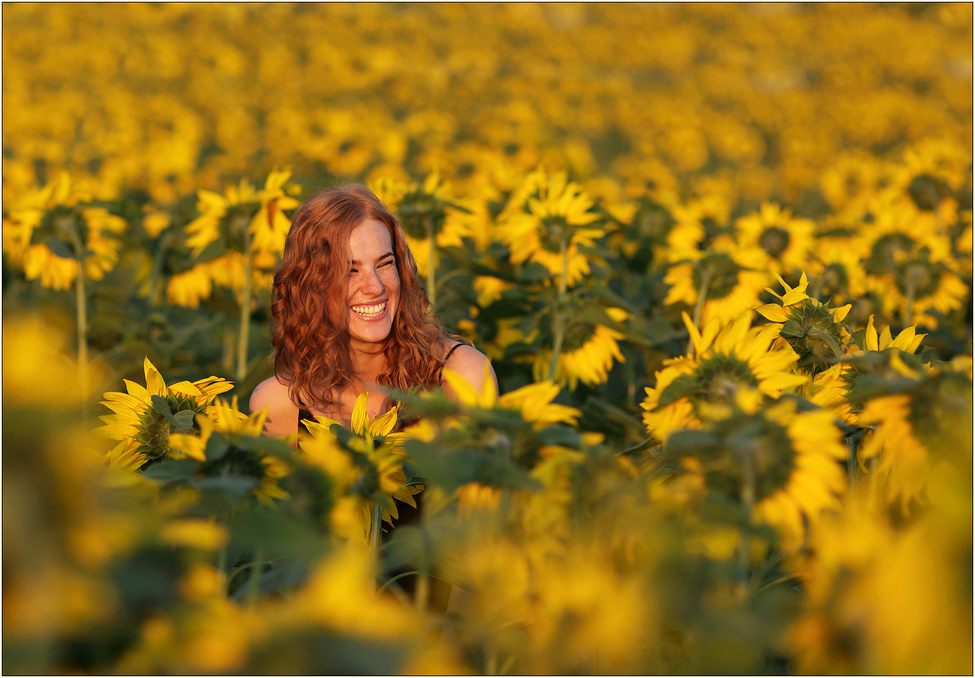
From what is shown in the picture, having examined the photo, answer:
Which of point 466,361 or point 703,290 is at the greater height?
point 703,290

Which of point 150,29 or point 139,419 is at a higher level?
point 150,29

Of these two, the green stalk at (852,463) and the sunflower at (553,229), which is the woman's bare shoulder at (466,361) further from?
the green stalk at (852,463)

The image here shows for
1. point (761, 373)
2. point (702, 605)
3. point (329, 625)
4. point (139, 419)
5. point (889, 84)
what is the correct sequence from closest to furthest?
point (329, 625) → point (702, 605) → point (761, 373) → point (139, 419) → point (889, 84)

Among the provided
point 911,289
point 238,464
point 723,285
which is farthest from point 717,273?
point 238,464

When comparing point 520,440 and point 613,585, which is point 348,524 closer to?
point 520,440

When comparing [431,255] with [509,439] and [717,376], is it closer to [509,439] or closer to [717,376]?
[717,376]

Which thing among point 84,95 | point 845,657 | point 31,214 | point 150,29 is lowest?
point 845,657

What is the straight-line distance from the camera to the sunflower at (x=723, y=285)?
2381mm

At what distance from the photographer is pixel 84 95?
29.6ft

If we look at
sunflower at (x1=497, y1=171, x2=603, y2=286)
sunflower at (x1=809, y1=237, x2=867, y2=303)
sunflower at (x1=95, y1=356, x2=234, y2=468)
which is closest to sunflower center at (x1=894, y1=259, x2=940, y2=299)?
sunflower at (x1=809, y1=237, x2=867, y2=303)

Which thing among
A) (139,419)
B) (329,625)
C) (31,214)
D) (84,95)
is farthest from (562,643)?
(84,95)

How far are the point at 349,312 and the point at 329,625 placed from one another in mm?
1649

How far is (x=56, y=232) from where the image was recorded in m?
2.60

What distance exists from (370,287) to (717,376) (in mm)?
1266
